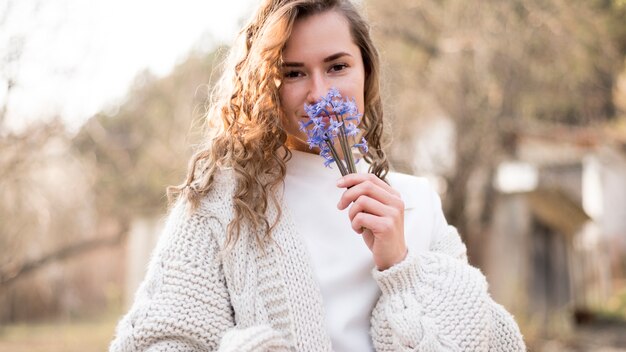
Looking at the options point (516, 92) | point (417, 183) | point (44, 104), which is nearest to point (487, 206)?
point (516, 92)

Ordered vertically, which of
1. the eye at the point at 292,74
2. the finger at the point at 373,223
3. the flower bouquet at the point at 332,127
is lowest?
the finger at the point at 373,223

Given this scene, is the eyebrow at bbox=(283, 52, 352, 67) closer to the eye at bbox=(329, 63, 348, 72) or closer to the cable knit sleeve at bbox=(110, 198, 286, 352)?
the eye at bbox=(329, 63, 348, 72)

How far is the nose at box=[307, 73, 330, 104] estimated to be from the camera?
2020mm

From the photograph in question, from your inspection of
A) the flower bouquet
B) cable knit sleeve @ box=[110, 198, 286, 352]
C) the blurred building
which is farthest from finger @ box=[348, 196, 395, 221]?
the blurred building

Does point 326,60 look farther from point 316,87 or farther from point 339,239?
point 339,239

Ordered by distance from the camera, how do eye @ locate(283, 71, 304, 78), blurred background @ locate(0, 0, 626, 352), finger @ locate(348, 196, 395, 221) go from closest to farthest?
finger @ locate(348, 196, 395, 221), eye @ locate(283, 71, 304, 78), blurred background @ locate(0, 0, 626, 352)

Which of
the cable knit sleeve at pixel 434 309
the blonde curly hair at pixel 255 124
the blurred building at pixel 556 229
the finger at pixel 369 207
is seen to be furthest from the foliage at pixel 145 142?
the finger at pixel 369 207

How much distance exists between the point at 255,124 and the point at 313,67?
240 millimetres

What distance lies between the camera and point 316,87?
6.68ft

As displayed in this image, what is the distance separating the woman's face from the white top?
0.56ft

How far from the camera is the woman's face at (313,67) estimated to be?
2.08 metres

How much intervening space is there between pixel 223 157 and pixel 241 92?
0.21 meters

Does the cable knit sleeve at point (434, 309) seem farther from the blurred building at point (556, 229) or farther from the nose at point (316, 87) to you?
the blurred building at point (556, 229)

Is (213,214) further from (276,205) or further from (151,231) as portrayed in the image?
(151,231)
